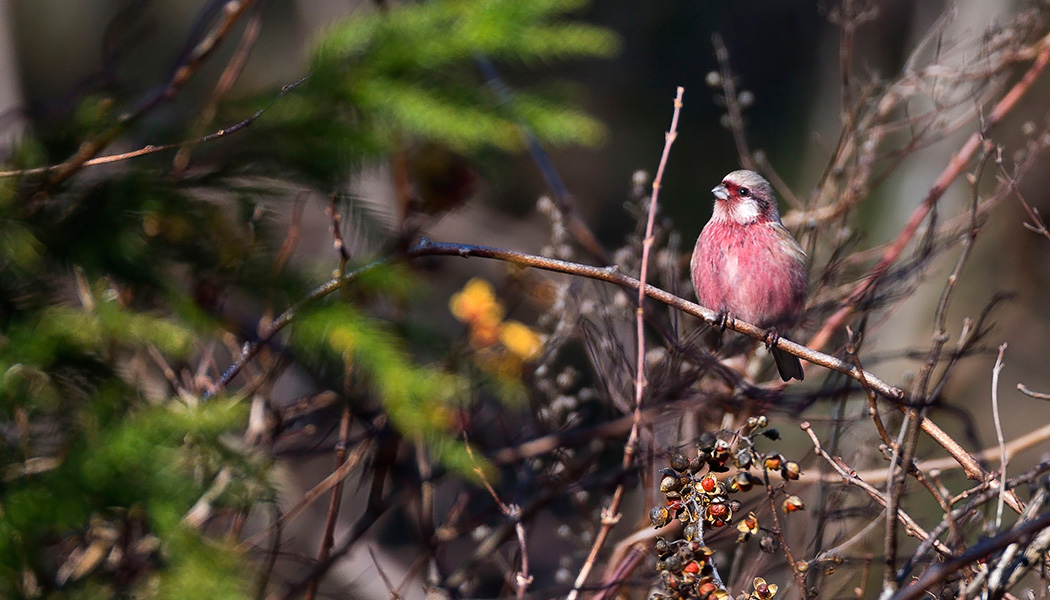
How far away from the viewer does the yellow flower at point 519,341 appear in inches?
102

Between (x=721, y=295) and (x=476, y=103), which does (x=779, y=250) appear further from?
(x=476, y=103)

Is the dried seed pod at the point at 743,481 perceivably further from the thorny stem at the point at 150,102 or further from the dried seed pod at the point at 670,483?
the thorny stem at the point at 150,102

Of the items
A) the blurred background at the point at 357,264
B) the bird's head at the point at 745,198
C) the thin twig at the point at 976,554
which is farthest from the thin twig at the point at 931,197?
the thin twig at the point at 976,554

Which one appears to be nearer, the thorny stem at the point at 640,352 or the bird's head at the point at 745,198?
the thorny stem at the point at 640,352

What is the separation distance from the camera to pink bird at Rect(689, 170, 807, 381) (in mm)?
2971

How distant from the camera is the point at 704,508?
1528 millimetres

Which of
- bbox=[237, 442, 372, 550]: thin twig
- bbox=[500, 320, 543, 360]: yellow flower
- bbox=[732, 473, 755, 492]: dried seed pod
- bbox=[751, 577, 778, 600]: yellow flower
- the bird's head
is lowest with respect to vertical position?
bbox=[237, 442, 372, 550]: thin twig

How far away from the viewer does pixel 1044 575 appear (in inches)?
55.7

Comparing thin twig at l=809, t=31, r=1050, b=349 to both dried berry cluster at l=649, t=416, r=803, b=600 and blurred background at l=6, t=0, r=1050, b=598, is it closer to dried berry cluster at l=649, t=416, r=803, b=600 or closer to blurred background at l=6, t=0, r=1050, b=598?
blurred background at l=6, t=0, r=1050, b=598

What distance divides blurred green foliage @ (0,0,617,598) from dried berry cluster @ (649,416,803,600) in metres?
0.57

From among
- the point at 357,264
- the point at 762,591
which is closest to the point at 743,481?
the point at 762,591

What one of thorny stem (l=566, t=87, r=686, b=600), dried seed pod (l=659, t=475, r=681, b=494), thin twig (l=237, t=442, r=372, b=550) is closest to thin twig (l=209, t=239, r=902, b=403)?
thorny stem (l=566, t=87, r=686, b=600)

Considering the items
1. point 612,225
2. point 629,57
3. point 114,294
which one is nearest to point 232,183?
point 114,294

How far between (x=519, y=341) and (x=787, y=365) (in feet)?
3.24
